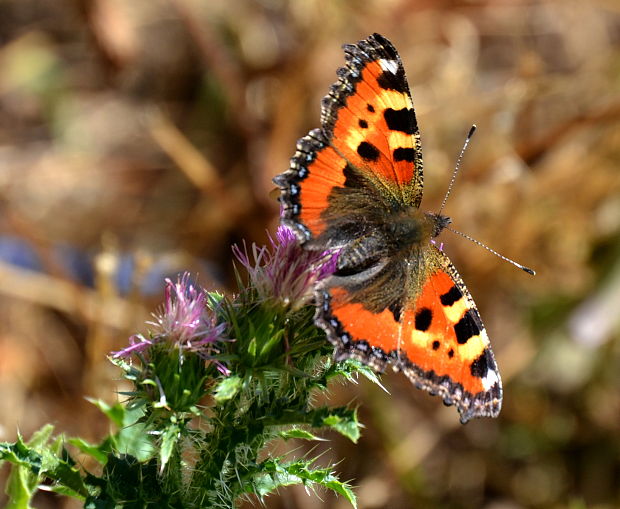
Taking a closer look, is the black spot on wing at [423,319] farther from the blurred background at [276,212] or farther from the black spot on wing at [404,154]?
the blurred background at [276,212]

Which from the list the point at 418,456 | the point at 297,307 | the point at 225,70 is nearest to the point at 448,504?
the point at 418,456

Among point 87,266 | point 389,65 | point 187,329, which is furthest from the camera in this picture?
point 87,266

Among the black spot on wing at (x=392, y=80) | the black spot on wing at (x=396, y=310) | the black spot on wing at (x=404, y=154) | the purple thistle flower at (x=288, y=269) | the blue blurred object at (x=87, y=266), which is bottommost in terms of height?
the blue blurred object at (x=87, y=266)

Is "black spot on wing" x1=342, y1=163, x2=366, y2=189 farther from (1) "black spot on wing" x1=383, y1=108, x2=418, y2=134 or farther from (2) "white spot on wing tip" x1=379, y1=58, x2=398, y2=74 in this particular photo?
(2) "white spot on wing tip" x1=379, y1=58, x2=398, y2=74

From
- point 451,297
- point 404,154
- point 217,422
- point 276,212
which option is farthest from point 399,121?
point 276,212

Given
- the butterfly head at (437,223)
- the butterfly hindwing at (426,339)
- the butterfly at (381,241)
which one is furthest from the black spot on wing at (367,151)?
the butterfly hindwing at (426,339)

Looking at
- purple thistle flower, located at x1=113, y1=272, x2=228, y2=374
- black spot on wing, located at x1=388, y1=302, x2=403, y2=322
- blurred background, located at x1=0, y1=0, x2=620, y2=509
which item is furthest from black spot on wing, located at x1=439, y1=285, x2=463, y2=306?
blurred background, located at x1=0, y1=0, x2=620, y2=509

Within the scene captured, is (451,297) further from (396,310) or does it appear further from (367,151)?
(367,151)

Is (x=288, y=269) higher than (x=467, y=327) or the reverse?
higher
